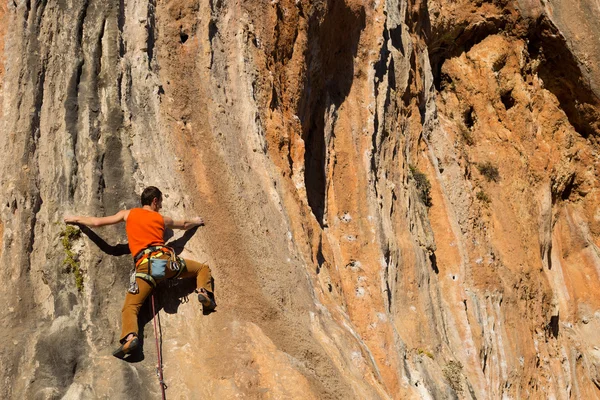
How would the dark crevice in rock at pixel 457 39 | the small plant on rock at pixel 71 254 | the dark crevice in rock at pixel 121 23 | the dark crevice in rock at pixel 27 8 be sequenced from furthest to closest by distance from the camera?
the dark crevice in rock at pixel 457 39 < the dark crevice in rock at pixel 121 23 < the dark crevice in rock at pixel 27 8 < the small plant on rock at pixel 71 254

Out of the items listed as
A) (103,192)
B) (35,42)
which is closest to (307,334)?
(103,192)

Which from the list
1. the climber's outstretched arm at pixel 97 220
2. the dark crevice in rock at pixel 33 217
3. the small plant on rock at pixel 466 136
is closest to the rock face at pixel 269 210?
the dark crevice in rock at pixel 33 217

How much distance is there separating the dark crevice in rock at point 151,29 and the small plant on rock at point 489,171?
287 inches

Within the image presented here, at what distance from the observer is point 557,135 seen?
14.8 m

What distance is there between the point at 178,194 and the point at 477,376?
5193 mm

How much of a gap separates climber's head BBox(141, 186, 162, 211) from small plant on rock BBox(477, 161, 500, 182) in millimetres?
8004

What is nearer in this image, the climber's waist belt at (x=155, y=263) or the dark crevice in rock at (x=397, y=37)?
the climber's waist belt at (x=155, y=263)

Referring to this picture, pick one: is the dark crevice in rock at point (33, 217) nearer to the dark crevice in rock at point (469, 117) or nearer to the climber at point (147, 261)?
the climber at point (147, 261)

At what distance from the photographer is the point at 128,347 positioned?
18.3 ft

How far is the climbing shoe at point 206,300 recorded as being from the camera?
5.96 metres

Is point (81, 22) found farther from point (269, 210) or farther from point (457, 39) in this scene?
point (457, 39)

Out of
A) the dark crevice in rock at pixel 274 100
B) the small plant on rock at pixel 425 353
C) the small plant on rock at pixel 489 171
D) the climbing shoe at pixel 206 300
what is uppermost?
the small plant on rock at pixel 489 171

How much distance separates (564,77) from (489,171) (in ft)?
11.2

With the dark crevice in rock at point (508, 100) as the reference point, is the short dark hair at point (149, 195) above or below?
below
